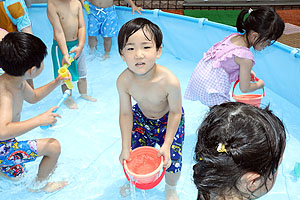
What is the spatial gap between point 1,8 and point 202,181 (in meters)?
2.37

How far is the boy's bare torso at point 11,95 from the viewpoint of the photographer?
1.85m

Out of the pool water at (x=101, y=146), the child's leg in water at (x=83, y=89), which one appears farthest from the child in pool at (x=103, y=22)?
the child's leg in water at (x=83, y=89)

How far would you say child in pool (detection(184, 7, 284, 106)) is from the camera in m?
2.08

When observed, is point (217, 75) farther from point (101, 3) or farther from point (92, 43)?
point (92, 43)

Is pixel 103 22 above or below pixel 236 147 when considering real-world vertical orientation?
below

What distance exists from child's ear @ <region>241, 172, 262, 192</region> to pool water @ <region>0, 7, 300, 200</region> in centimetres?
122

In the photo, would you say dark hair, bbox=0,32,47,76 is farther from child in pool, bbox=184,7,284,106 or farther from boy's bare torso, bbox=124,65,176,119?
child in pool, bbox=184,7,284,106

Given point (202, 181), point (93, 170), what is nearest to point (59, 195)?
point (93, 170)

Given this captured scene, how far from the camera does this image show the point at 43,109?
3.16 metres

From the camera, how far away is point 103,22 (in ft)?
13.3

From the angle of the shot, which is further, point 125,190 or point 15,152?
point 125,190

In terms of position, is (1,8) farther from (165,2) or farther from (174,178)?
(165,2)

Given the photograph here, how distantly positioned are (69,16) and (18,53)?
1129 mm

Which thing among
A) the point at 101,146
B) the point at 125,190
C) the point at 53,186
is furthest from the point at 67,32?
the point at 125,190
